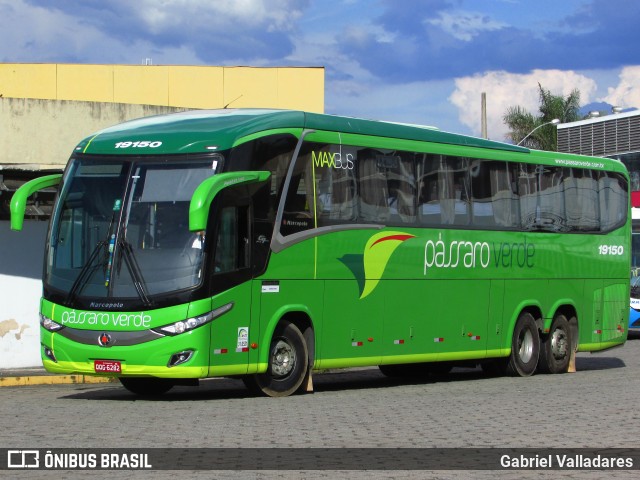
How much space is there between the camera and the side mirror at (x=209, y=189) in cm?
1436

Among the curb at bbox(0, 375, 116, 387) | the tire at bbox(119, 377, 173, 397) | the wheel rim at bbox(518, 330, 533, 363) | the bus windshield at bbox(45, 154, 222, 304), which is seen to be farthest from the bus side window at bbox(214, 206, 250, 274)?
the wheel rim at bbox(518, 330, 533, 363)

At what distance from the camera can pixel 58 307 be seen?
1593 cm

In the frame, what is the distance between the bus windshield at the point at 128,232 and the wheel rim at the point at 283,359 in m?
1.93

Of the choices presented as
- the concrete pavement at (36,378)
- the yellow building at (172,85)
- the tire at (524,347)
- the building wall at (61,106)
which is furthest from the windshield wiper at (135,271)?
the yellow building at (172,85)

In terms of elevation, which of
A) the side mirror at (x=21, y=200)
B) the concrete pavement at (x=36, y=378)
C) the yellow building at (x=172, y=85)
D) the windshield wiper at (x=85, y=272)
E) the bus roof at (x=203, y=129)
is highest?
the yellow building at (x=172, y=85)

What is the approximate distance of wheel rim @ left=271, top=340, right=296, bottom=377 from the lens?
54.9 ft

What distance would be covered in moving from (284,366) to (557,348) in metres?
8.12

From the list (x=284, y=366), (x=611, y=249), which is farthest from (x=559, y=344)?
(x=284, y=366)

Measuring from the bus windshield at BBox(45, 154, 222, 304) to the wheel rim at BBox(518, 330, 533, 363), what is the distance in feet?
28.2

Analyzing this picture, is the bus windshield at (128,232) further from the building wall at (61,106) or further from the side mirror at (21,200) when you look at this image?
the building wall at (61,106)

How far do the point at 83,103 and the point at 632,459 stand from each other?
61.1 feet

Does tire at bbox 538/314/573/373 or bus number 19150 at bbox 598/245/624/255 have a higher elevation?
bus number 19150 at bbox 598/245/624/255

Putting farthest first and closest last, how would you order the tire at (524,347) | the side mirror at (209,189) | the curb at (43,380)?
the tire at (524,347) < the curb at (43,380) < the side mirror at (209,189)

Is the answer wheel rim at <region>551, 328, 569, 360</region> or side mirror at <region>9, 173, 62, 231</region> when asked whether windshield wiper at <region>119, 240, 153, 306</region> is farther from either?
wheel rim at <region>551, 328, 569, 360</region>
